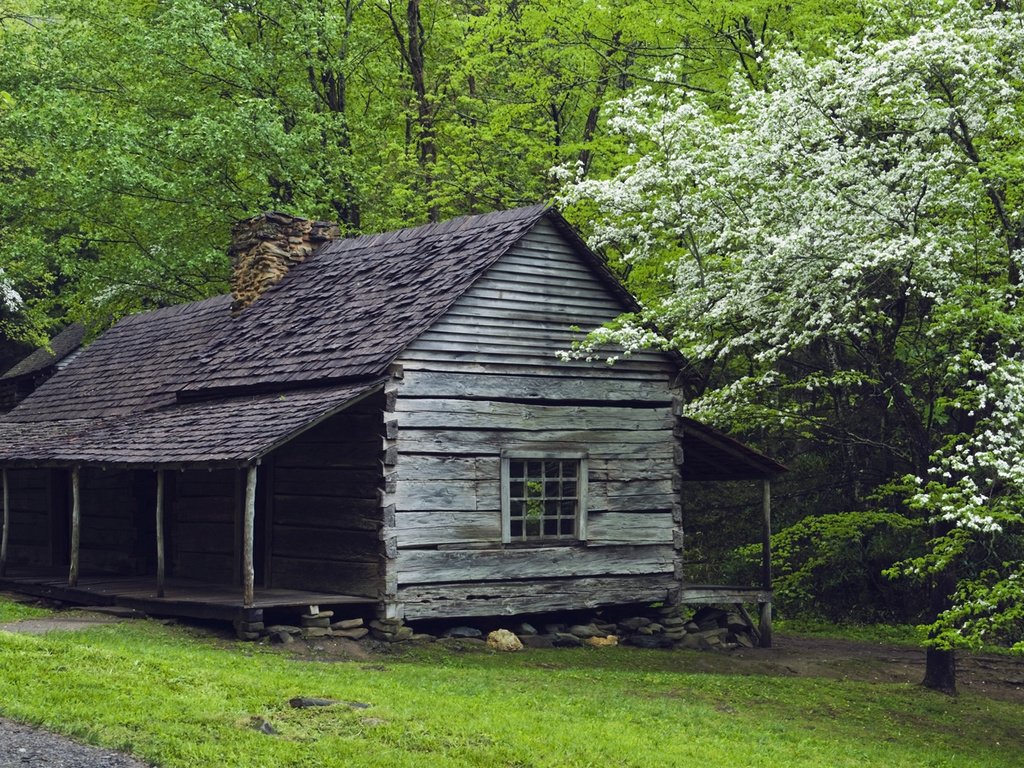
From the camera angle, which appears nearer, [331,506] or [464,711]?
[464,711]

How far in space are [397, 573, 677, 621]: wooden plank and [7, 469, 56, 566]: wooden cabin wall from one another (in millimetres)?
9870

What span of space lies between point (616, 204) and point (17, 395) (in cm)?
2520

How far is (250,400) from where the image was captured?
62.1 ft

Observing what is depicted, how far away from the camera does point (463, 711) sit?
11969mm

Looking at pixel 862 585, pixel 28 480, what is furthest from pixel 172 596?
pixel 862 585

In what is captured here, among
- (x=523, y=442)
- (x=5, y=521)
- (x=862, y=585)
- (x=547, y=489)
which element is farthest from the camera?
(x=862, y=585)

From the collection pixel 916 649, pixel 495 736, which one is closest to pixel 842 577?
pixel 916 649

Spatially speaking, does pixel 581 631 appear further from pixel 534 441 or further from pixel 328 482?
pixel 328 482

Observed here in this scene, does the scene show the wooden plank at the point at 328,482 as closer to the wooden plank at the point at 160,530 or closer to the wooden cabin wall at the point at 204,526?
the wooden cabin wall at the point at 204,526

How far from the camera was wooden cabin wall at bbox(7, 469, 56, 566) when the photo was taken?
974 inches

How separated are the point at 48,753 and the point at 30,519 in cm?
1771

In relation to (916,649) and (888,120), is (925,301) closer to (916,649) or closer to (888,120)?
(888,120)

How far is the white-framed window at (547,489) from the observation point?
1844 centimetres

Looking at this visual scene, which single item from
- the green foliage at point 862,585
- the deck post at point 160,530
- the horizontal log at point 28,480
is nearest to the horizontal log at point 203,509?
the deck post at point 160,530
